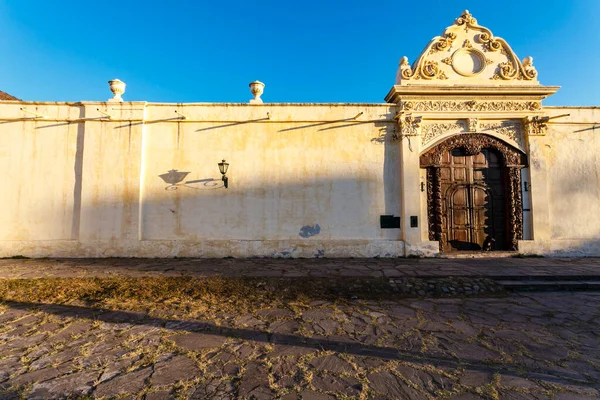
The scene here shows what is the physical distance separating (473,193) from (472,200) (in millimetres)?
215

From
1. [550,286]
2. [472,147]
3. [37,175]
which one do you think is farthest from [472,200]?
[37,175]

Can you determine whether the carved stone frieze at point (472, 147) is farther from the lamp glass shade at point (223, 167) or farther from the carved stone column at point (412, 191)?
the lamp glass shade at point (223, 167)

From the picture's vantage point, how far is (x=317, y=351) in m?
2.91

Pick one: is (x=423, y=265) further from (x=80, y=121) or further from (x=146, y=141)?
(x=80, y=121)

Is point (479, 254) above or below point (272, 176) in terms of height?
below

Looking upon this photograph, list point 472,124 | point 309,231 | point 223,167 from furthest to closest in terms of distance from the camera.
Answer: point 472,124
point 309,231
point 223,167

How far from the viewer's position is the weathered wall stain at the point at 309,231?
8547 millimetres

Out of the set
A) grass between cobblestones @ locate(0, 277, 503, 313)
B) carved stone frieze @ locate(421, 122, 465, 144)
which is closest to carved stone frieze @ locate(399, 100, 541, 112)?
carved stone frieze @ locate(421, 122, 465, 144)

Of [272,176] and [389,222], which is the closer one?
[389,222]

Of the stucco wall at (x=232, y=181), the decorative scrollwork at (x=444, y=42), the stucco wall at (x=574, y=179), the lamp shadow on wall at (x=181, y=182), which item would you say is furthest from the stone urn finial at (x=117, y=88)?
the stucco wall at (x=574, y=179)

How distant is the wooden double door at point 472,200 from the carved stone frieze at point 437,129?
0.63m

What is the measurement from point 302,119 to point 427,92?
373 centimetres

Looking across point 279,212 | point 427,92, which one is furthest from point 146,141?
point 427,92

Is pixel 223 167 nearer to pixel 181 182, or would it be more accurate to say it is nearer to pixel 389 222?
pixel 181 182
